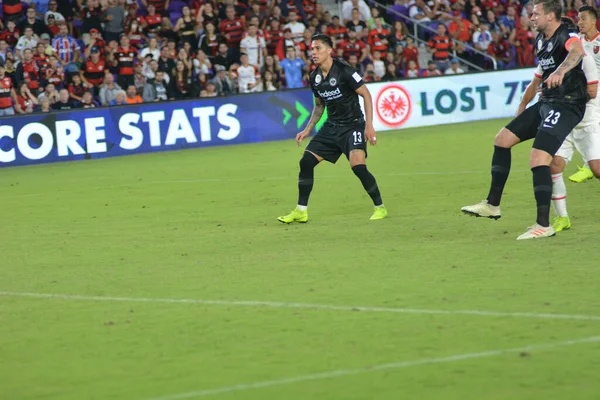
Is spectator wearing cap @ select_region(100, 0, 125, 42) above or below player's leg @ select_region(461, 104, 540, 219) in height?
above

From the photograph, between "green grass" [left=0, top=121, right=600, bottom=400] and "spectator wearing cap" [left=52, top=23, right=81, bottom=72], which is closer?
"green grass" [left=0, top=121, right=600, bottom=400]

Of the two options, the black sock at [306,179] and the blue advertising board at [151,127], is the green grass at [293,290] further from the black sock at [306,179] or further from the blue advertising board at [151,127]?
the blue advertising board at [151,127]

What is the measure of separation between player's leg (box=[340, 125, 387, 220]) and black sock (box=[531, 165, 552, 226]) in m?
2.36

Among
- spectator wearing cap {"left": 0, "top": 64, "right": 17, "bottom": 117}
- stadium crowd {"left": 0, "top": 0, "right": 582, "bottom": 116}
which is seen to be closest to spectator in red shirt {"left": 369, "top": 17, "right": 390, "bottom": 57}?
stadium crowd {"left": 0, "top": 0, "right": 582, "bottom": 116}

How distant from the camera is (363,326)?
280 inches

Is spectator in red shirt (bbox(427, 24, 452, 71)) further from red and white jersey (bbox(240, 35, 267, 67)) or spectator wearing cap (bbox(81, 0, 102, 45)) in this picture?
spectator wearing cap (bbox(81, 0, 102, 45))

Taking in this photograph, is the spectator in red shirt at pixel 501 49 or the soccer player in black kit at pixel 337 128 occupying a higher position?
the soccer player in black kit at pixel 337 128

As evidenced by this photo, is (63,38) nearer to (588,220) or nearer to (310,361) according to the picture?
(588,220)

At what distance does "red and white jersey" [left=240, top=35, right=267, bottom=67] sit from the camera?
1032 inches

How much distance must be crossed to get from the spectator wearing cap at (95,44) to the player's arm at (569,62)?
15.9m

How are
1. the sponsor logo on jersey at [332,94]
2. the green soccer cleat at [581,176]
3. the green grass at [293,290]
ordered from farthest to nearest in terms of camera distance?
the green soccer cleat at [581,176] → the sponsor logo on jersey at [332,94] → the green grass at [293,290]

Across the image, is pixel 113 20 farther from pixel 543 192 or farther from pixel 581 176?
pixel 543 192

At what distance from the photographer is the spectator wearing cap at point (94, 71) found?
24016 millimetres

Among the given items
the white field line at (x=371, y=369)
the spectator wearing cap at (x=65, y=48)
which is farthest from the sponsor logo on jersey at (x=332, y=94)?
the spectator wearing cap at (x=65, y=48)
